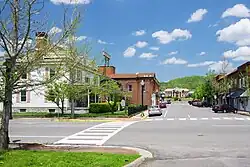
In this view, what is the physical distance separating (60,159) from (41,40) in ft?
13.5

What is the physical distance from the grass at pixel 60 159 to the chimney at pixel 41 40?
359 centimetres

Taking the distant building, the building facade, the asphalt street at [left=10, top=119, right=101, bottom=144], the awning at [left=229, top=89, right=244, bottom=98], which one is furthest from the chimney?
the distant building

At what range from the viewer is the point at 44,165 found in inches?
364

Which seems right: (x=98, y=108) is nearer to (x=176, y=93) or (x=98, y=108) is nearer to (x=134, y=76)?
(x=134, y=76)

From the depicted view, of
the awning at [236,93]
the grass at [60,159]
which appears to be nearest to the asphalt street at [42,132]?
the grass at [60,159]

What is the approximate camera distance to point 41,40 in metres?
11.6

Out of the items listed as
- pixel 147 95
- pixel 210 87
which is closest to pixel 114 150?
pixel 147 95

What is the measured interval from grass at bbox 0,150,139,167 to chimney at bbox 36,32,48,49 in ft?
11.8

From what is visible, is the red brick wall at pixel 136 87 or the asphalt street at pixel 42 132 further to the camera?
the red brick wall at pixel 136 87

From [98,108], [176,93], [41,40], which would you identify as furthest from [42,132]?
[176,93]

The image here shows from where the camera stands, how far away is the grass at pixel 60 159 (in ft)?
30.9

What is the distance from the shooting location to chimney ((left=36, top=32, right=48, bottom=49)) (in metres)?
11.5

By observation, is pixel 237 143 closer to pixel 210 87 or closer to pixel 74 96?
pixel 74 96

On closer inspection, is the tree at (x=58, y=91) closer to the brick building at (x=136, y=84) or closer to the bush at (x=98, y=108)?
the bush at (x=98, y=108)
